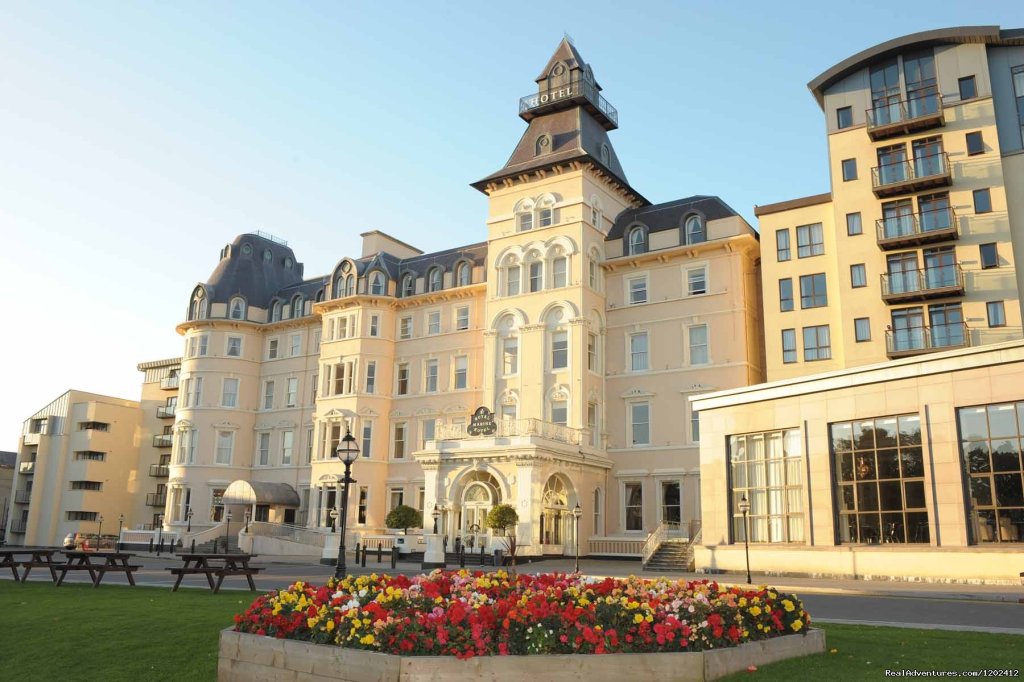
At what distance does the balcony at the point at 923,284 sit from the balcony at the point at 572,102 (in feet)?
62.1

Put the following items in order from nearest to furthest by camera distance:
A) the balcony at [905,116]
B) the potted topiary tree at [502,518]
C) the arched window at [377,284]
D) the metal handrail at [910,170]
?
the metal handrail at [910,170]
the balcony at [905,116]
the potted topiary tree at [502,518]
the arched window at [377,284]

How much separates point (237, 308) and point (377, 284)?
12.9 meters

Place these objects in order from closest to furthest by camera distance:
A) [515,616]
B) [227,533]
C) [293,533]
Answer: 1. [515,616]
2. [293,533]
3. [227,533]

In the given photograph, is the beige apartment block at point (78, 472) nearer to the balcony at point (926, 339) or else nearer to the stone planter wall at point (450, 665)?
the balcony at point (926, 339)

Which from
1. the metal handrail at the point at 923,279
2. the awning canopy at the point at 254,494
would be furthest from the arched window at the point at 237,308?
the metal handrail at the point at 923,279

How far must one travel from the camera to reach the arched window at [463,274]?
167ft

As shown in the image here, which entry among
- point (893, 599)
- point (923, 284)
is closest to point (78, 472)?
point (923, 284)

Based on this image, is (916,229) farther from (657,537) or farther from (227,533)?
(227,533)

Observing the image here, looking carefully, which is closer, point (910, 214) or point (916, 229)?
point (916, 229)

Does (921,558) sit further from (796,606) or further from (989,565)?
(796,606)

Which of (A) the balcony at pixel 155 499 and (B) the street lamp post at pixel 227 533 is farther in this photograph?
(A) the balcony at pixel 155 499

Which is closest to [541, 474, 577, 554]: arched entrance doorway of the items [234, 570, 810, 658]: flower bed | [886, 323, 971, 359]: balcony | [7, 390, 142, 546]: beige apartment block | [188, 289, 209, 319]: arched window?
[886, 323, 971, 359]: balcony

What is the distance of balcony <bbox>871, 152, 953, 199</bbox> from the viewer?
116ft

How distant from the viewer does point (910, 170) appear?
36.2 metres
